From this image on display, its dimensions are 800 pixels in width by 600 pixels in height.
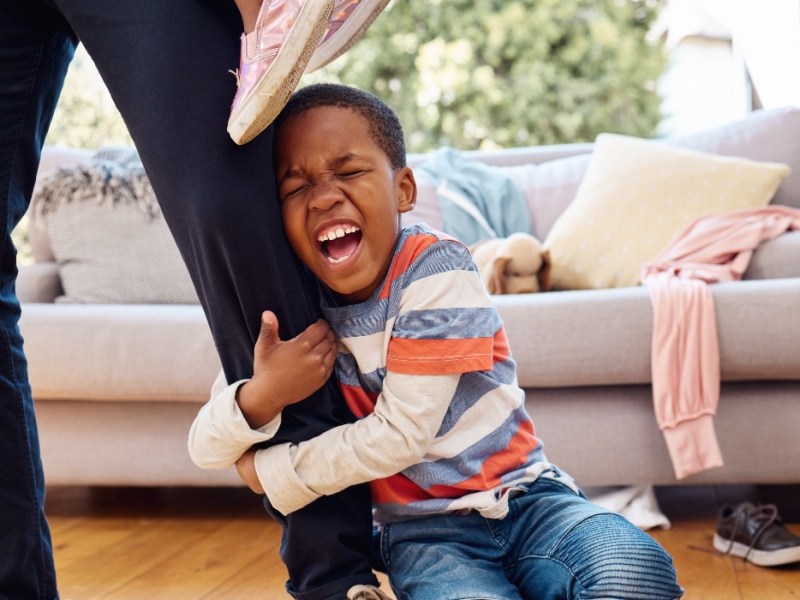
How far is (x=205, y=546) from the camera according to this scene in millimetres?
1961

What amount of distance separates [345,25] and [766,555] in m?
1.21

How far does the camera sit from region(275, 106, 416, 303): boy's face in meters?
1.09

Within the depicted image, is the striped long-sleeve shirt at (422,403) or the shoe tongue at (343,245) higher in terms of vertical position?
the shoe tongue at (343,245)

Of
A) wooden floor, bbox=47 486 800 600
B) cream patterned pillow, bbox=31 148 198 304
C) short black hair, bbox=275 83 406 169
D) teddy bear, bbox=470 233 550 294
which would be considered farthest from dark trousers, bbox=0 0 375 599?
cream patterned pillow, bbox=31 148 198 304

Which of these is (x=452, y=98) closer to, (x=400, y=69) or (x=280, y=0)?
(x=400, y=69)

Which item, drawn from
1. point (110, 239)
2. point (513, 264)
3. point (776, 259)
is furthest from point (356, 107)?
point (110, 239)

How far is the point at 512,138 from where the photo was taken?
537cm

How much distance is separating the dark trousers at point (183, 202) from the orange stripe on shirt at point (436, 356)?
4.5 inches

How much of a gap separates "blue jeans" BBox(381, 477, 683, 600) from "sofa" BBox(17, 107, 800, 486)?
29.9 inches

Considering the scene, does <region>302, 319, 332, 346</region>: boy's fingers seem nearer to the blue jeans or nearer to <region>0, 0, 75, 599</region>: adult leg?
the blue jeans

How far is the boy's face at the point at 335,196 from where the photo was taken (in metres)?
1.09

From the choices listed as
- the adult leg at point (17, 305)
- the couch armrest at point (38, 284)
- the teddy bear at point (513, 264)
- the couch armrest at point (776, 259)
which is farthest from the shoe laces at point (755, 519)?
the couch armrest at point (38, 284)

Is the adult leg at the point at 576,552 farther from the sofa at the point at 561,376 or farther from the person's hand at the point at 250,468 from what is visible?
the sofa at the point at 561,376

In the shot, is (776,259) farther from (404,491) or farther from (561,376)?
(404,491)
